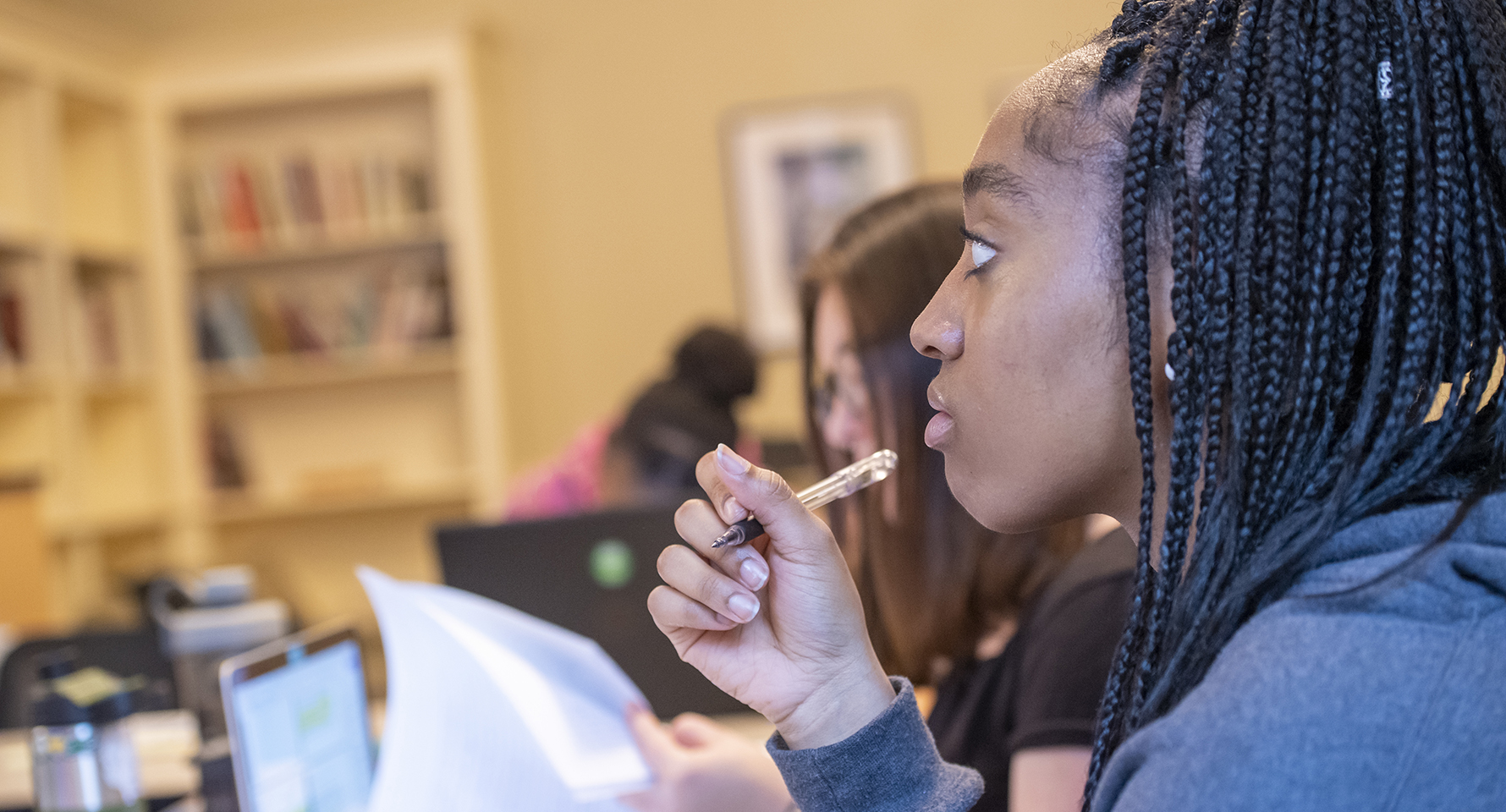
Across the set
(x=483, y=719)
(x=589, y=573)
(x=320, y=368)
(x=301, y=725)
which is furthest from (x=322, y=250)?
(x=483, y=719)

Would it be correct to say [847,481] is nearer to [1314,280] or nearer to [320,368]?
[1314,280]

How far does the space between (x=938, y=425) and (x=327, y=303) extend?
3.61 m

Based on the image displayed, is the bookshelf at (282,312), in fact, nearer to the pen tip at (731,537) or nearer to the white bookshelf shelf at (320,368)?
the white bookshelf shelf at (320,368)

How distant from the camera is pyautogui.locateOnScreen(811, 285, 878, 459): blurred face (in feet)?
4.21

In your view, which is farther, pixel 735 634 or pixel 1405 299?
pixel 735 634

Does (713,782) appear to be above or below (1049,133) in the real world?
below

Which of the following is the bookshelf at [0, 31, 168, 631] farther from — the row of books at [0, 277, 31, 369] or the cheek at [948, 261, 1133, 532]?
the cheek at [948, 261, 1133, 532]

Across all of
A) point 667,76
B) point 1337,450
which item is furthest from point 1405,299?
point 667,76

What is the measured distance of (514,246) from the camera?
160 inches

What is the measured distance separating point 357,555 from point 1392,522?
3.90m

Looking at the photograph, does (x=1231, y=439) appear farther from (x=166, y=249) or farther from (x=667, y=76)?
(x=166, y=249)

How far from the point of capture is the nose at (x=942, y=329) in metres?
0.68

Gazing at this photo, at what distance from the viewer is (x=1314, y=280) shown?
0.56 m

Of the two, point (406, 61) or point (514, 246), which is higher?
point (406, 61)
